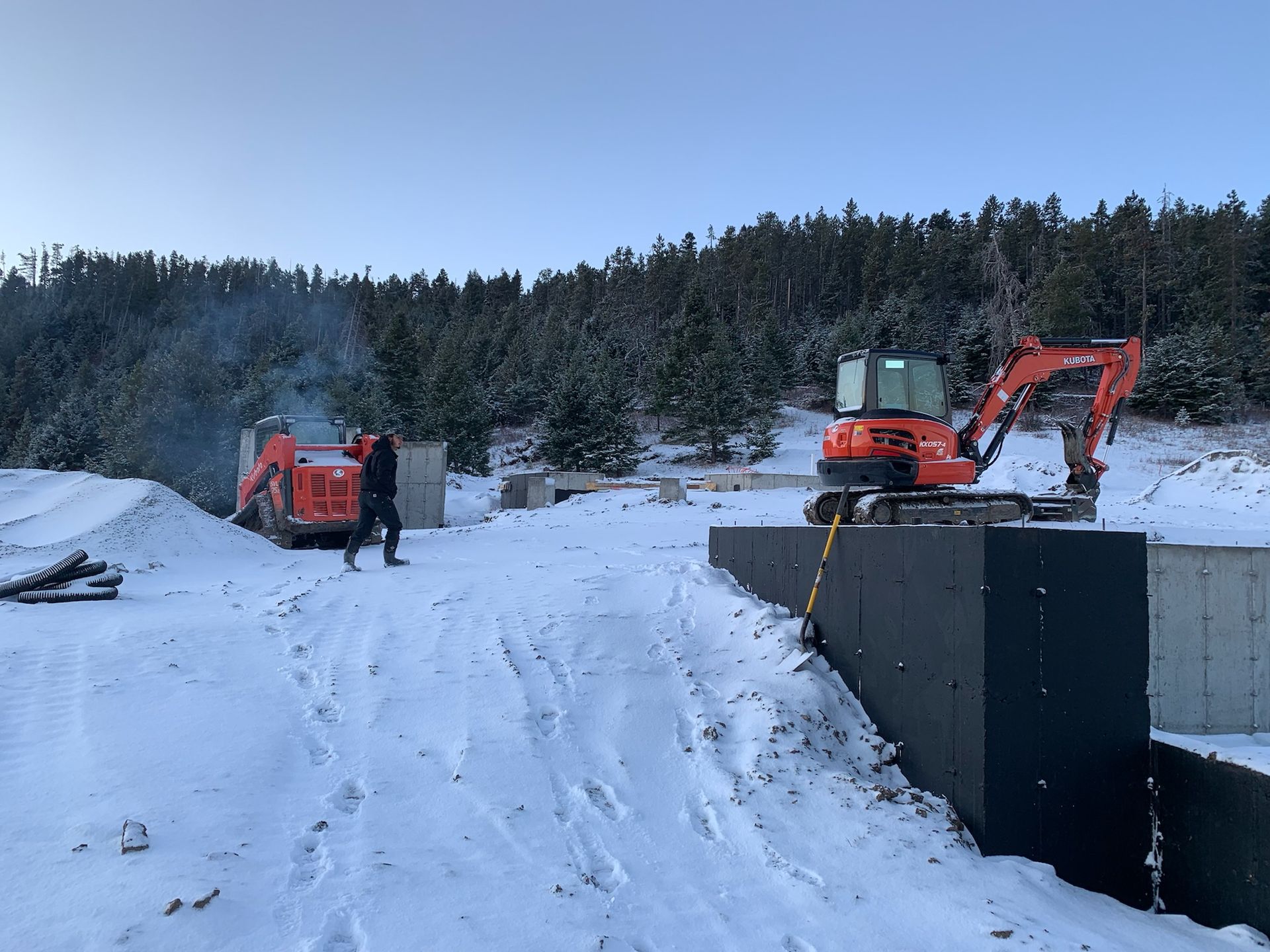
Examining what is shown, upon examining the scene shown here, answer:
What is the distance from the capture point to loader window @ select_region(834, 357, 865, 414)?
949 cm

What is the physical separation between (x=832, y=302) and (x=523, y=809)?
213 feet

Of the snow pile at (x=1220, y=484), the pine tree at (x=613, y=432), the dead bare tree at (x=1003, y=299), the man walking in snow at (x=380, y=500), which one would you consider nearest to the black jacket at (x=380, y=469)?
the man walking in snow at (x=380, y=500)

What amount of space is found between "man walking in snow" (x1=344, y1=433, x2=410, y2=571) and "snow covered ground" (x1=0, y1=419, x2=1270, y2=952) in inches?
91.2

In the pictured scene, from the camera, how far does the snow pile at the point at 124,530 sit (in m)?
9.98

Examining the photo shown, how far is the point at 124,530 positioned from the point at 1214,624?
13748mm

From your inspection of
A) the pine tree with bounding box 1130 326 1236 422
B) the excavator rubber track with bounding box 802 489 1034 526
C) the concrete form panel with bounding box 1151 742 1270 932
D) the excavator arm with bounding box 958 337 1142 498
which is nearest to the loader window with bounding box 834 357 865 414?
the excavator rubber track with bounding box 802 489 1034 526

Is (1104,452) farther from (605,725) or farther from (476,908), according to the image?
(476,908)

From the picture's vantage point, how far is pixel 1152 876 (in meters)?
4.57

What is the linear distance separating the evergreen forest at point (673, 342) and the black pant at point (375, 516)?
18999 millimetres

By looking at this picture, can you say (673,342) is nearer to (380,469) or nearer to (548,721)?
(380,469)

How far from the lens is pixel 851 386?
979 cm

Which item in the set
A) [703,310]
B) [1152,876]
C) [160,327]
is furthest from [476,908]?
[160,327]

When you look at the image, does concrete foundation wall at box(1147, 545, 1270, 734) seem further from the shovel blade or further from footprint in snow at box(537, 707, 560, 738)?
footprint in snow at box(537, 707, 560, 738)

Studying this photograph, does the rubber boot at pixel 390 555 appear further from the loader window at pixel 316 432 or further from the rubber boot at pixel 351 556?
the loader window at pixel 316 432
